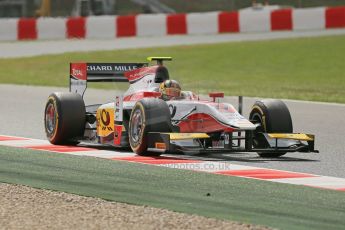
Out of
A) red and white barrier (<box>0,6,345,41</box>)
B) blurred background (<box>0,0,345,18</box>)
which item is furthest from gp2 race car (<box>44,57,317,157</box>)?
blurred background (<box>0,0,345,18</box>)

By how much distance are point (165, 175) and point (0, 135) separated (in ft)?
13.8

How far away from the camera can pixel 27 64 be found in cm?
2692

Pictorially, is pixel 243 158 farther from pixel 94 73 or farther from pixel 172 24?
pixel 172 24

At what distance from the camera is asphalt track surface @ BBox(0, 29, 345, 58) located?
29.6 meters

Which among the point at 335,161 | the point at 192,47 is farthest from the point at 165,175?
the point at 192,47

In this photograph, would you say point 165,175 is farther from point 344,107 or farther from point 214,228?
point 344,107

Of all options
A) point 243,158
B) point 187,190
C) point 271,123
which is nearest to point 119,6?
point 271,123

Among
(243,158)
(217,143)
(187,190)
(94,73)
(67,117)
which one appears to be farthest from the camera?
(94,73)

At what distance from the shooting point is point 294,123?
15758 millimetres

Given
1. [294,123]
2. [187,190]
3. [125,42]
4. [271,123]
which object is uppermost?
[125,42]

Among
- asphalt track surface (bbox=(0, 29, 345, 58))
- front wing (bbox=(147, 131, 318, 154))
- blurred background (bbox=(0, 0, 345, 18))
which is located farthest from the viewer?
blurred background (bbox=(0, 0, 345, 18))

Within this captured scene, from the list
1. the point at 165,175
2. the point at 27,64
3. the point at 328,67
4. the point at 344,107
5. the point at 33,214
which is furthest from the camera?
the point at 27,64

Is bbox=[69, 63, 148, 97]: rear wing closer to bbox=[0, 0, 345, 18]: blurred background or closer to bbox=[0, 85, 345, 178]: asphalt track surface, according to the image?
bbox=[0, 85, 345, 178]: asphalt track surface

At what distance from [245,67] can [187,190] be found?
16.3 meters
